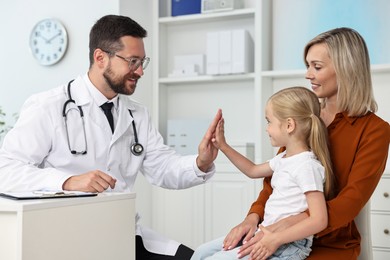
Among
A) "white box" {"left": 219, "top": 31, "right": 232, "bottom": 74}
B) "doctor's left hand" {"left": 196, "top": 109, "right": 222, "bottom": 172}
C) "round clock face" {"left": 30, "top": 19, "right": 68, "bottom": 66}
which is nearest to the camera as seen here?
"doctor's left hand" {"left": 196, "top": 109, "right": 222, "bottom": 172}

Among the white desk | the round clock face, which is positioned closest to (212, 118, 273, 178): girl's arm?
the white desk

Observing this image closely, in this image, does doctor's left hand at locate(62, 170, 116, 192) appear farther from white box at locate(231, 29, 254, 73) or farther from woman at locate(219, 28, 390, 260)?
white box at locate(231, 29, 254, 73)

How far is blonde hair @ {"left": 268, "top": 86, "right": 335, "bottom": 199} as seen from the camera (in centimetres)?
169

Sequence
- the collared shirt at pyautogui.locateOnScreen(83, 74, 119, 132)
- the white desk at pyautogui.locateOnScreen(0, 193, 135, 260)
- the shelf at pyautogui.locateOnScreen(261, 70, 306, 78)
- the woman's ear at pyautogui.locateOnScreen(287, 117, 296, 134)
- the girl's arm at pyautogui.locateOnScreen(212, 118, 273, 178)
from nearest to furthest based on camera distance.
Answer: the white desk at pyautogui.locateOnScreen(0, 193, 135, 260)
the woman's ear at pyautogui.locateOnScreen(287, 117, 296, 134)
the girl's arm at pyautogui.locateOnScreen(212, 118, 273, 178)
the collared shirt at pyautogui.locateOnScreen(83, 74, 119, 132)
the shelf at pyautogui.locateOnScreen(261, 70, 306, 78)

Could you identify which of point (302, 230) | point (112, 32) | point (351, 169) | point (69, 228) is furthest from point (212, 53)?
point (69, 228)

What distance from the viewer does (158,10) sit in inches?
164

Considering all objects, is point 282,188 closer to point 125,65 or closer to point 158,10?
point 125,65

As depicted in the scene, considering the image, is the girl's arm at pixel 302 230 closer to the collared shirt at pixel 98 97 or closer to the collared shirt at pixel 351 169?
the collared shirt at pixel 351 169

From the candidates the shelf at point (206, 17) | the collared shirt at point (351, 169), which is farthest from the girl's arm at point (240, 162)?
the shelf at point (206, 17)

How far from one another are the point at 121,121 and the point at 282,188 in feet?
2.86

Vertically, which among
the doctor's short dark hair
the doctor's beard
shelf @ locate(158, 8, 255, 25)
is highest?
shelf @ locate(158, 8, 255, 25)

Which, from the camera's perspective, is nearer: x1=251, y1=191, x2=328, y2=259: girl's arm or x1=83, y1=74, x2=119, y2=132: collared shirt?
x1=251, y1=191, x2=328, y2=259: girl's arm

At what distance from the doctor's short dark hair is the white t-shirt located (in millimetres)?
990

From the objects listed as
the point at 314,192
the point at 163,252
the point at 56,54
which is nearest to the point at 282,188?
the point at 314,192
